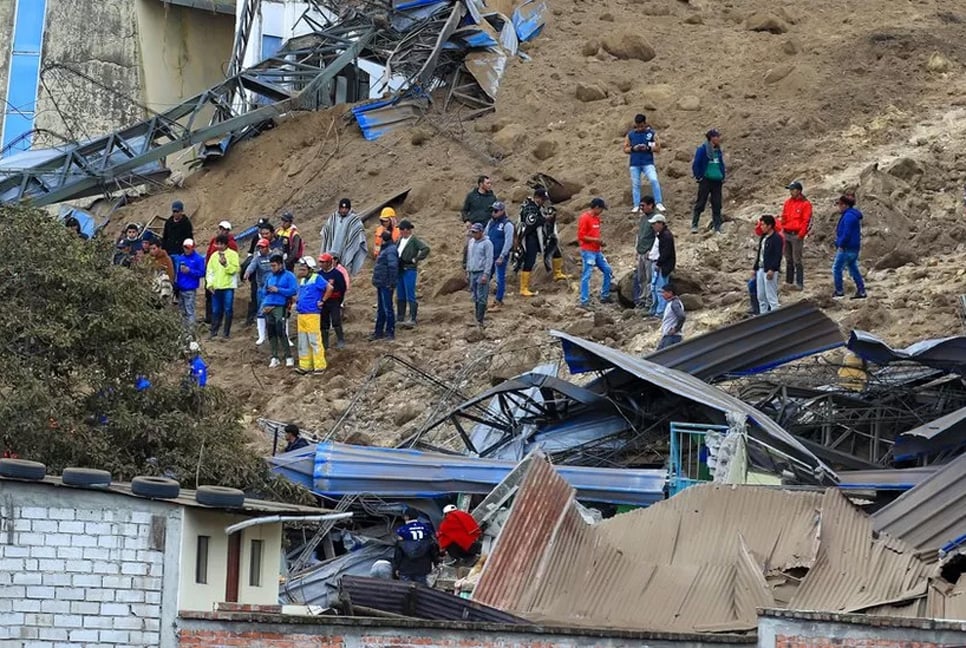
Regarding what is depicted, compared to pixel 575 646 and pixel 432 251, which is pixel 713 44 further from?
pixel 575 646

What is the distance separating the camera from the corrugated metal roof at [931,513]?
21.8 m

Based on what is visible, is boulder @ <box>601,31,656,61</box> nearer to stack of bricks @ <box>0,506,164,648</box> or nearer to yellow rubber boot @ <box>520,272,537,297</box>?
yellow rubber boot @ <box>520,272,537,297</box>

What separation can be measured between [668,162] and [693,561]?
1500 centimetres

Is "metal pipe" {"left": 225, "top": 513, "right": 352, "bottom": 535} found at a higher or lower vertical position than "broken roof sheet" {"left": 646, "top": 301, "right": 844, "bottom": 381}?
lower

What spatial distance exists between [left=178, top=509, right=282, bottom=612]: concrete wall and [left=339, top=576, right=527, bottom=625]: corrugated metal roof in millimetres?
646

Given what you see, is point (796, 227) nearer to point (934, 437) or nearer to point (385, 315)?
point (385, 315)

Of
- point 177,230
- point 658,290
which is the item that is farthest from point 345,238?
point 658,290

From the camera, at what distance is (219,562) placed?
1900 centimetres

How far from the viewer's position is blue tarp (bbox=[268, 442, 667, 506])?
24391 millimetres

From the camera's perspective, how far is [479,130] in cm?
3838

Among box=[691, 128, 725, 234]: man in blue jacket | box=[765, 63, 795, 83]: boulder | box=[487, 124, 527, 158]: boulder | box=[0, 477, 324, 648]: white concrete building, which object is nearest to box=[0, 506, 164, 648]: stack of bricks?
box=[0, 477, 324, 648]: white concrete building

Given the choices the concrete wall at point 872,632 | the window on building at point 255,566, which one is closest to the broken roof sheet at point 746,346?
the window on building at point 255,566

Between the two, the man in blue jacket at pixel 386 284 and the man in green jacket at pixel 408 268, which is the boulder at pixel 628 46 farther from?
the man in blue jacket at pixel 386 284

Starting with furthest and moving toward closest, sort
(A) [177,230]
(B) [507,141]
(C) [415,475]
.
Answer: (B) [507,141] < (A) [177,230] < (C) [415,475]
